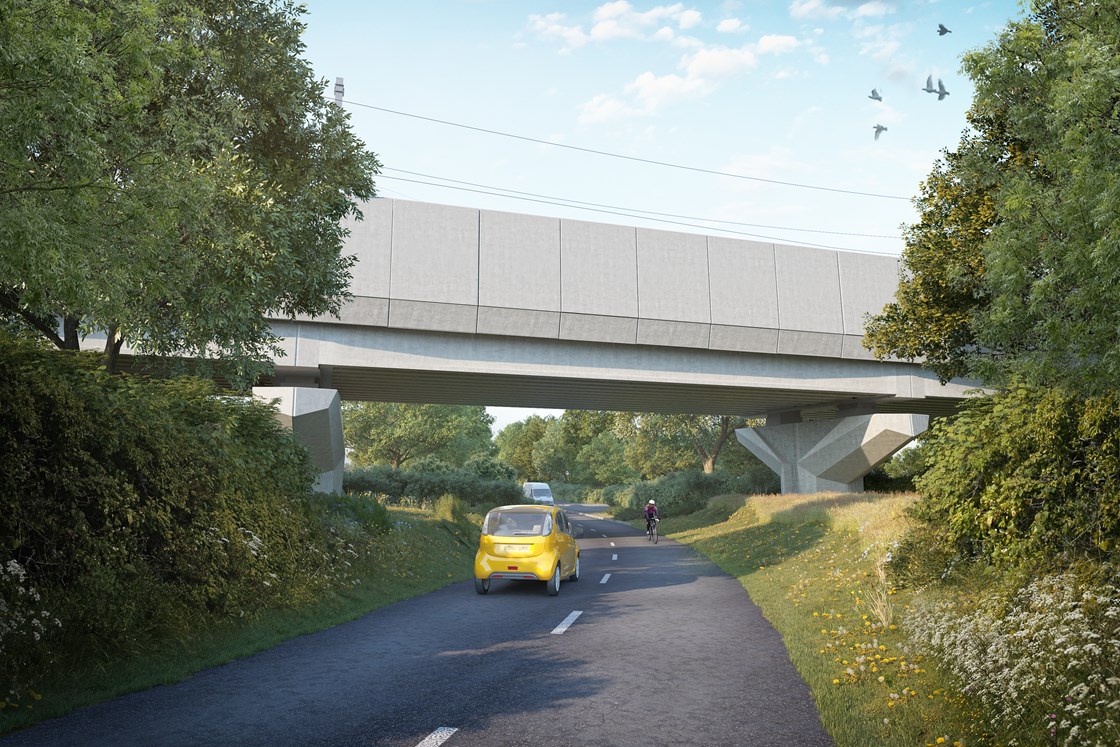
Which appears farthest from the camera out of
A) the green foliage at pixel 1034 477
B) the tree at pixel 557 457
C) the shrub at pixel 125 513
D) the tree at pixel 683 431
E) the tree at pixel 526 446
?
the tree at pixel 526 446

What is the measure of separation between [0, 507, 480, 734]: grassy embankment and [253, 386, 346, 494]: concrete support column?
216 inches

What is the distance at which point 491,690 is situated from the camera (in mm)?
6910

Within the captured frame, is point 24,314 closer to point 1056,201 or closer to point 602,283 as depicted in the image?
point 1056,201

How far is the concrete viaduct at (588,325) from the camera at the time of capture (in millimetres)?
25391

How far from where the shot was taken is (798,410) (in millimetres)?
38688

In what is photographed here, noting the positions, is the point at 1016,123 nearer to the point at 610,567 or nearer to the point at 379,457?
the point at 610,567

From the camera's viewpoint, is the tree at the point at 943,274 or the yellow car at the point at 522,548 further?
the tree at the point at 943,274

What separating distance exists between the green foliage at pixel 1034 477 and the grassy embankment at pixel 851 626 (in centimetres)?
155

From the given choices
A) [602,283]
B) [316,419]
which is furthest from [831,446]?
[316,419]

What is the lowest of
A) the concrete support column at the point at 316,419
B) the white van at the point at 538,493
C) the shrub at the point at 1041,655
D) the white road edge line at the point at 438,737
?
the white road edge line at the point at 438,737

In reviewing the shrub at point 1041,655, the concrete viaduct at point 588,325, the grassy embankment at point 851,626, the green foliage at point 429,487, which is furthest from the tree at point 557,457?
the shrub at point 1041,655

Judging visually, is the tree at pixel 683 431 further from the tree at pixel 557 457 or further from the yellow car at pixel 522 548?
the tree at pixel 557 457

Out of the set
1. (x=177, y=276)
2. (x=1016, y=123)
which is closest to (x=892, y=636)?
(x=1016, y=123)

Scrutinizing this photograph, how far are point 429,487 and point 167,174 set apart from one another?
3208cm
